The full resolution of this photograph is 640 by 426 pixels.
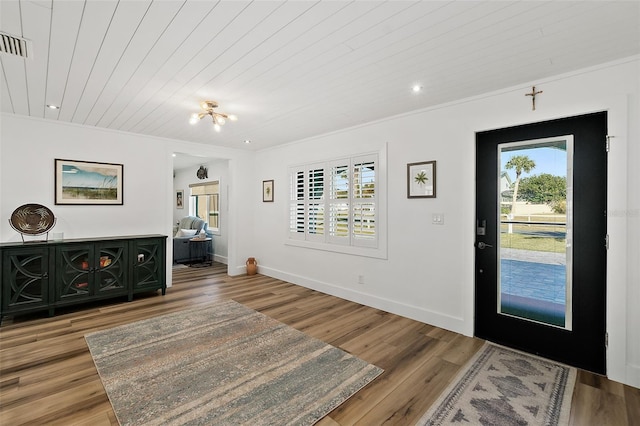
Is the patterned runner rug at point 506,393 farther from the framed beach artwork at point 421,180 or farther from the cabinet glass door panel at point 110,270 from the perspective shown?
the cabinet glass door panel at point 110,270

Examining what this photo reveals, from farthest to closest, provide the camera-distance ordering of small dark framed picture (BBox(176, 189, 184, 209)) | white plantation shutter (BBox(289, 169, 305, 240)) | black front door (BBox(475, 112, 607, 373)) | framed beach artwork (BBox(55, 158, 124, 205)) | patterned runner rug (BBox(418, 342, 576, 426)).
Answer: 1. small dark framed picture (BBox(176, 189, 184, 209))
2. white plantation shutter (BBox(289, 169, 305, 240))
3. framed beach artwork (BBox(55, 158, 124, 205))
4. black front door (BBox(475, 112, 607, 373))
5. patterned runner rug (BBox(418, 342, 576, 426))

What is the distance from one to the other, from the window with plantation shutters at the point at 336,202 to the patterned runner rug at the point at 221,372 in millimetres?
1626

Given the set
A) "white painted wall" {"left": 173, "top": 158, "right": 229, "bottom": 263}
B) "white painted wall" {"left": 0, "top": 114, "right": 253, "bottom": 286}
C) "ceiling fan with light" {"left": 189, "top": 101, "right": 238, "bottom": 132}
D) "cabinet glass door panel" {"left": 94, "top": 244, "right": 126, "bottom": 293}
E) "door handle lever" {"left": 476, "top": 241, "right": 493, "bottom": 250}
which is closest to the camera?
"door handle lever" {"left": 476, "top": 241, "right": 493, "bottom": 250}

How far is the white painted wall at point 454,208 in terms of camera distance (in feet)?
7.36

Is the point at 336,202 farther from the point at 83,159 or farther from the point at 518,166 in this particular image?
the point at 83,159

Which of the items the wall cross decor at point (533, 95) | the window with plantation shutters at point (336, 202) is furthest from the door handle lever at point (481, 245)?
the wall cross decor at point (533, 95)

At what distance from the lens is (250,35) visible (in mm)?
1921

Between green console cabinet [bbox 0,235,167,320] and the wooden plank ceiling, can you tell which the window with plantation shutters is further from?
green console cabinet [bbox 0,235,167,320]

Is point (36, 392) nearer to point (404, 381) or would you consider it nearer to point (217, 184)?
point (404, 381)

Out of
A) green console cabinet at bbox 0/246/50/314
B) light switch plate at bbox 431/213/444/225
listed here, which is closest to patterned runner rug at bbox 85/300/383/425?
green console cabinet at bbox 0/246/50/314

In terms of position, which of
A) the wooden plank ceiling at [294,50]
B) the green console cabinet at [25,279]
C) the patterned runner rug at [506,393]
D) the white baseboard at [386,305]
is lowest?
the patterned runner rug at [506,393]

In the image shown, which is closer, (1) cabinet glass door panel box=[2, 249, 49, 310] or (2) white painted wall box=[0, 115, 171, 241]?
(1) cabinet glass door panel box=[2, 249, 49, 310]

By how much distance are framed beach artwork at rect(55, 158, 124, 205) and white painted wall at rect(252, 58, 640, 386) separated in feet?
9.06

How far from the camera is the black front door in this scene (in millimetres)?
2445
